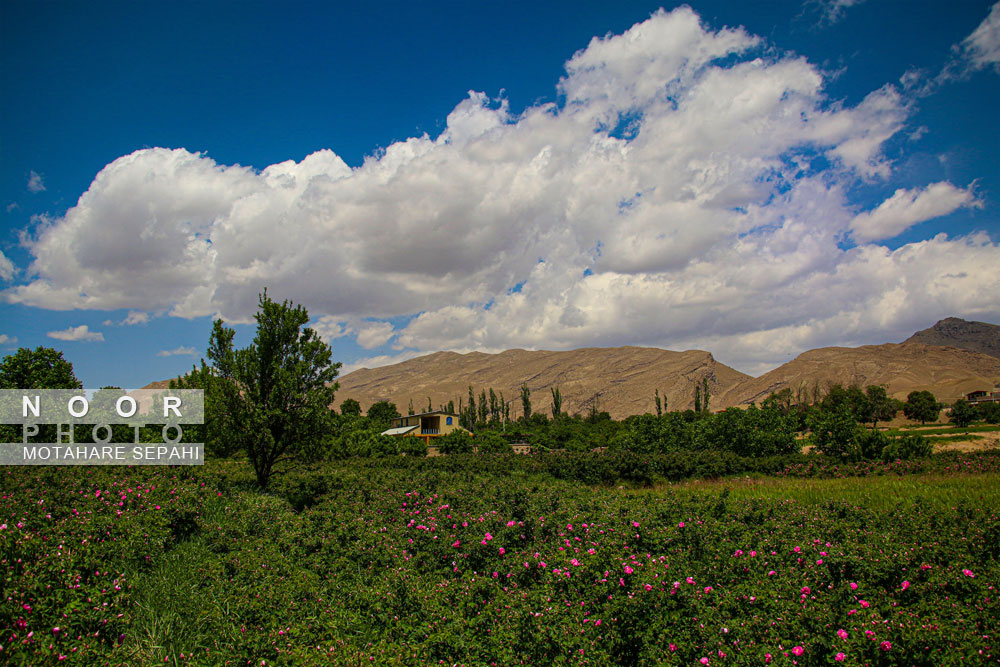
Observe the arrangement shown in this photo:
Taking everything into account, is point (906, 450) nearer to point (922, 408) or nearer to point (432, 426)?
point (432, 426)

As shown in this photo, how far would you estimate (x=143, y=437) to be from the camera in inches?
880

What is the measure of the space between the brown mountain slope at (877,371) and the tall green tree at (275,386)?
137 meters

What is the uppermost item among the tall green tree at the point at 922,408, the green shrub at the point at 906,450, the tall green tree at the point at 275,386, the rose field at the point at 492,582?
the tall green tree at the point at 275,386

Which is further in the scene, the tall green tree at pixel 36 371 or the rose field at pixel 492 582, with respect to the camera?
the tall green tree at pixel 36 371

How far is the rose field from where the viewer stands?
4.52m

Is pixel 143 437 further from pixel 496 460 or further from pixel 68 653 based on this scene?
pixel 68 653

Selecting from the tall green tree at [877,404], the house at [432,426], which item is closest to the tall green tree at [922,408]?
the tall green tree at [877,404]

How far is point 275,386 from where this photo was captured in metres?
14.1

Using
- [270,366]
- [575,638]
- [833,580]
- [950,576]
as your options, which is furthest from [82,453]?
[950,576]

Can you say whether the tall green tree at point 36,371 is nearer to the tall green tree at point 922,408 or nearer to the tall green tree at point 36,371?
the tall green tree at point 36,371

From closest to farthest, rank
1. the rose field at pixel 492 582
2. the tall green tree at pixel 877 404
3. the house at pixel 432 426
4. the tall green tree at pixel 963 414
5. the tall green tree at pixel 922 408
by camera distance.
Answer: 1. the rose field at pixel 492 582
2. the tall green tree at pixel 963 414
3. the tall green tree at pixel 877 404
4. the tall green tree at pixel 922 408
5. the house at pixel 432 426

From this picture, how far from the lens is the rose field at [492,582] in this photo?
178 inches

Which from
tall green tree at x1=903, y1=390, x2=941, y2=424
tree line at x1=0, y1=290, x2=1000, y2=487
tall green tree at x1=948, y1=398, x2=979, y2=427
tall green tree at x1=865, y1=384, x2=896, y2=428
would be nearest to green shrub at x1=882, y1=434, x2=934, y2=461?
tree line at x1=0, y1=290, x2=1000, y2=487

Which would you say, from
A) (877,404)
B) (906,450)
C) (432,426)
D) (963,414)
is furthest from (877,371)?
(906,450)
